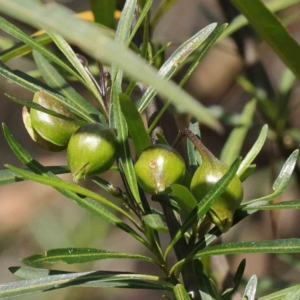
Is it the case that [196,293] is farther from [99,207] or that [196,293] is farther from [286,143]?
[286,143]

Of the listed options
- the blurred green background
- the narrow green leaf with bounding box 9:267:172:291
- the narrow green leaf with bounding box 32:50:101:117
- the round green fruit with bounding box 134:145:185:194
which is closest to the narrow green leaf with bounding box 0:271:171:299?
the narrow green leaf with bounding box 9:267:172:291

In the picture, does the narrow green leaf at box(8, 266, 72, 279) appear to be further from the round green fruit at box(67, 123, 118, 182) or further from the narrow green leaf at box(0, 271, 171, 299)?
the round green fruit at box(67, 123, 118, 182)

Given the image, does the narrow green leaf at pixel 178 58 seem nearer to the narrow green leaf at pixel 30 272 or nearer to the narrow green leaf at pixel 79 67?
the narrow green leaf at pixel 79 67

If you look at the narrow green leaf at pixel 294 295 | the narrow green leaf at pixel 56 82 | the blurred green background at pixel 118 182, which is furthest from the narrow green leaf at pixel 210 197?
the blurred green background at pixel 118 182

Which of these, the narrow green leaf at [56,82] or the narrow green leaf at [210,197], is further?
the narrow green leaf at [56,82]

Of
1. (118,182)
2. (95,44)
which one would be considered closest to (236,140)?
(95,44)

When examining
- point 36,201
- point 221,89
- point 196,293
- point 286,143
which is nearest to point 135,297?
point 36,201

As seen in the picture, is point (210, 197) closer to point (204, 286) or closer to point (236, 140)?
point (204, 286)
